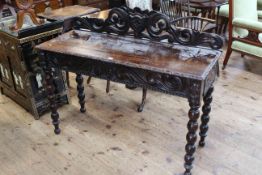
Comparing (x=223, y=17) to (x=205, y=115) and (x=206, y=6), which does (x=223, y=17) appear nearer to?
(x=206, y=6)

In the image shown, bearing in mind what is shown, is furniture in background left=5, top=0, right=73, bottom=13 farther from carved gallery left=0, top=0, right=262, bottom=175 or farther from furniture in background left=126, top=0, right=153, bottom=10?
furniture in background left=126, top=0, right=153, bottom=10

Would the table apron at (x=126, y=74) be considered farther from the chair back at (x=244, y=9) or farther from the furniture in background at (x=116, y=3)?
the furniture in background at (x=116, y=3)

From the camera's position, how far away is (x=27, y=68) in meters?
2.26

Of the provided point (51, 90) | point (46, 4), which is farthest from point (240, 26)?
point (46, 4)

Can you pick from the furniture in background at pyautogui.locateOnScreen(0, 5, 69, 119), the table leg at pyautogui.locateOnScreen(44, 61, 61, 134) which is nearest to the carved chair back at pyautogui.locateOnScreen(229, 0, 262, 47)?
the furniture in background at pyautogui.locateOnScreen(0, 5, 69, 119)

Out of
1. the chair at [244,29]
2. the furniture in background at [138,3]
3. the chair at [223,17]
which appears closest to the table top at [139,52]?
the furniture in background at [138,3]

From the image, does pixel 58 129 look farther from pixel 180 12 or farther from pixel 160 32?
pixel 180 12

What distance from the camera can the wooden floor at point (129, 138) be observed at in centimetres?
196

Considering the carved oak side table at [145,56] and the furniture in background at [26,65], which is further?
the furniture in background at [26,65]

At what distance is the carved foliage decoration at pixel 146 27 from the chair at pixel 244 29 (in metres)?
1.44

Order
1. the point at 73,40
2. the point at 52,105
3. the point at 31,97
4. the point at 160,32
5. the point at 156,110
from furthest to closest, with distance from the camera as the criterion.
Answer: the point at 156,110 → the point at 31,97 → the point at 52,105 → the point at 73,40 → the point at 160,32

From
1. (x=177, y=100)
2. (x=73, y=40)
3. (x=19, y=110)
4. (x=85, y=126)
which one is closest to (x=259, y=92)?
(x=177, y=100)

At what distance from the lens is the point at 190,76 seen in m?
1.47

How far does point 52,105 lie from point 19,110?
1.98 feet
